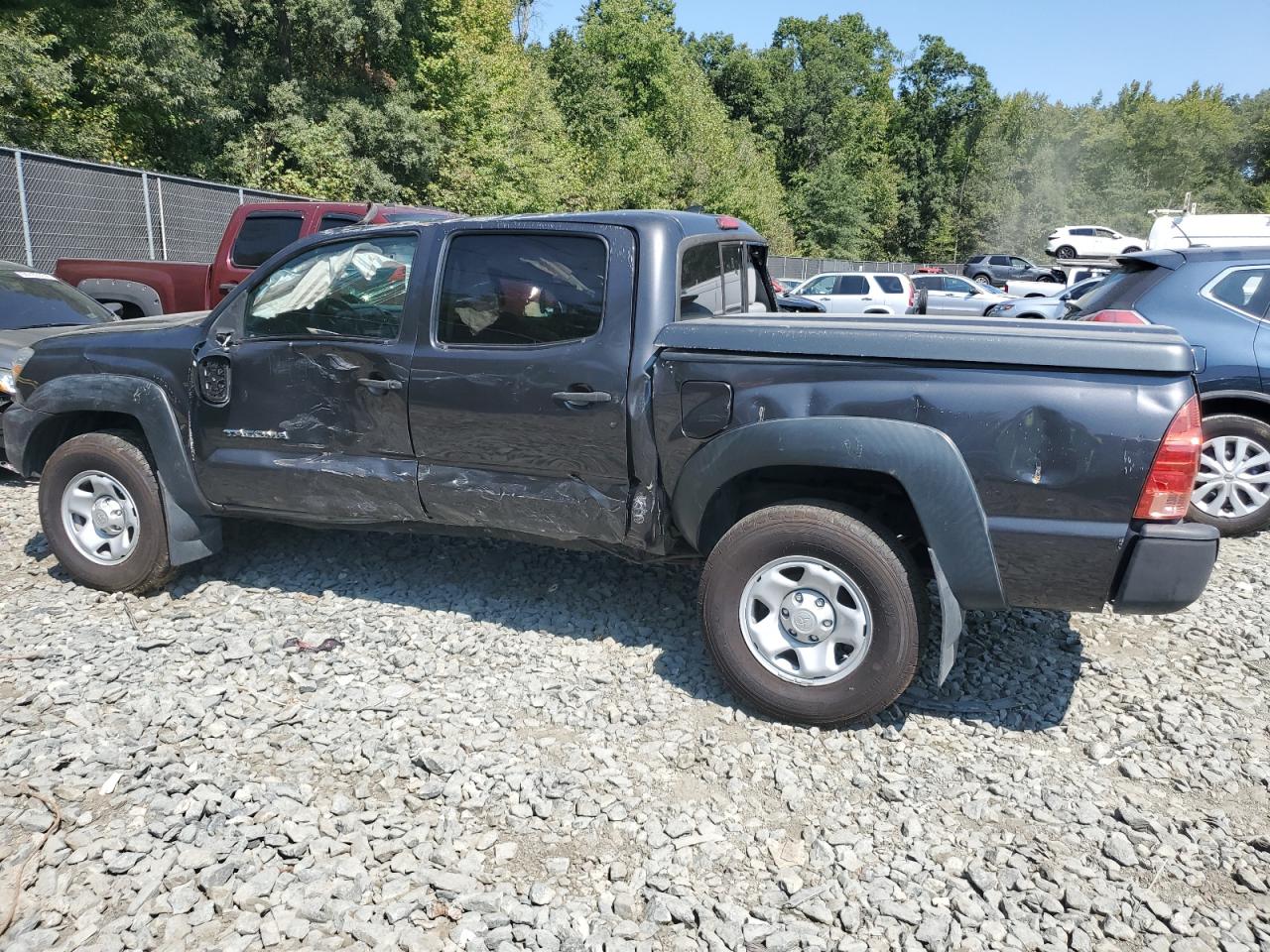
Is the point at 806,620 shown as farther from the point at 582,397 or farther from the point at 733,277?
the point at 733,277

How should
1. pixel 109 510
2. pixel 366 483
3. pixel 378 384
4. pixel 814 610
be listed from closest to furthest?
pixel 814 610 < pixel 378 384 < pixel 366 483 < pixel 109 510

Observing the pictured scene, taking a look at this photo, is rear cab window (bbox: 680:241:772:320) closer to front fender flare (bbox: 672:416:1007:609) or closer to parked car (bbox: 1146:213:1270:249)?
front fender flare (bbox: 672:416:1007:609)

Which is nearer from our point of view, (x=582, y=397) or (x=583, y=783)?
(x=583, y=783)

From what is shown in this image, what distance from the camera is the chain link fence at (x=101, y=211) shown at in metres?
11.5

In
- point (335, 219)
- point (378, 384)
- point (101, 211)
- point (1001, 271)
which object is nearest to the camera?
point (378, 384)

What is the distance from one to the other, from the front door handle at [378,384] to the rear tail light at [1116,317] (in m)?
4.52

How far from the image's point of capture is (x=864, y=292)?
75.3ft

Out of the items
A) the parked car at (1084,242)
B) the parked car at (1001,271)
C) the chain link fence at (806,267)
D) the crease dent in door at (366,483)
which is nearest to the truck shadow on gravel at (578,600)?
the crease dent in door at (366,483)

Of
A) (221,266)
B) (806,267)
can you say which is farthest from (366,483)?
(806,267)

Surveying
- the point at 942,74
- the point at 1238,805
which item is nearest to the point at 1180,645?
the point at 1238,805

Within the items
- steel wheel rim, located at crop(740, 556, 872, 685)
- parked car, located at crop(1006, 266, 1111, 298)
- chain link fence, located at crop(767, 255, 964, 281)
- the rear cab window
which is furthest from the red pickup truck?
chain link fence, located at crop(767, 255, 964, 281)

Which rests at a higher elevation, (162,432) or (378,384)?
(378,384)

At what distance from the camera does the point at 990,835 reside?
9.89ft

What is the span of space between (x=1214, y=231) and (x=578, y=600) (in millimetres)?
16989
